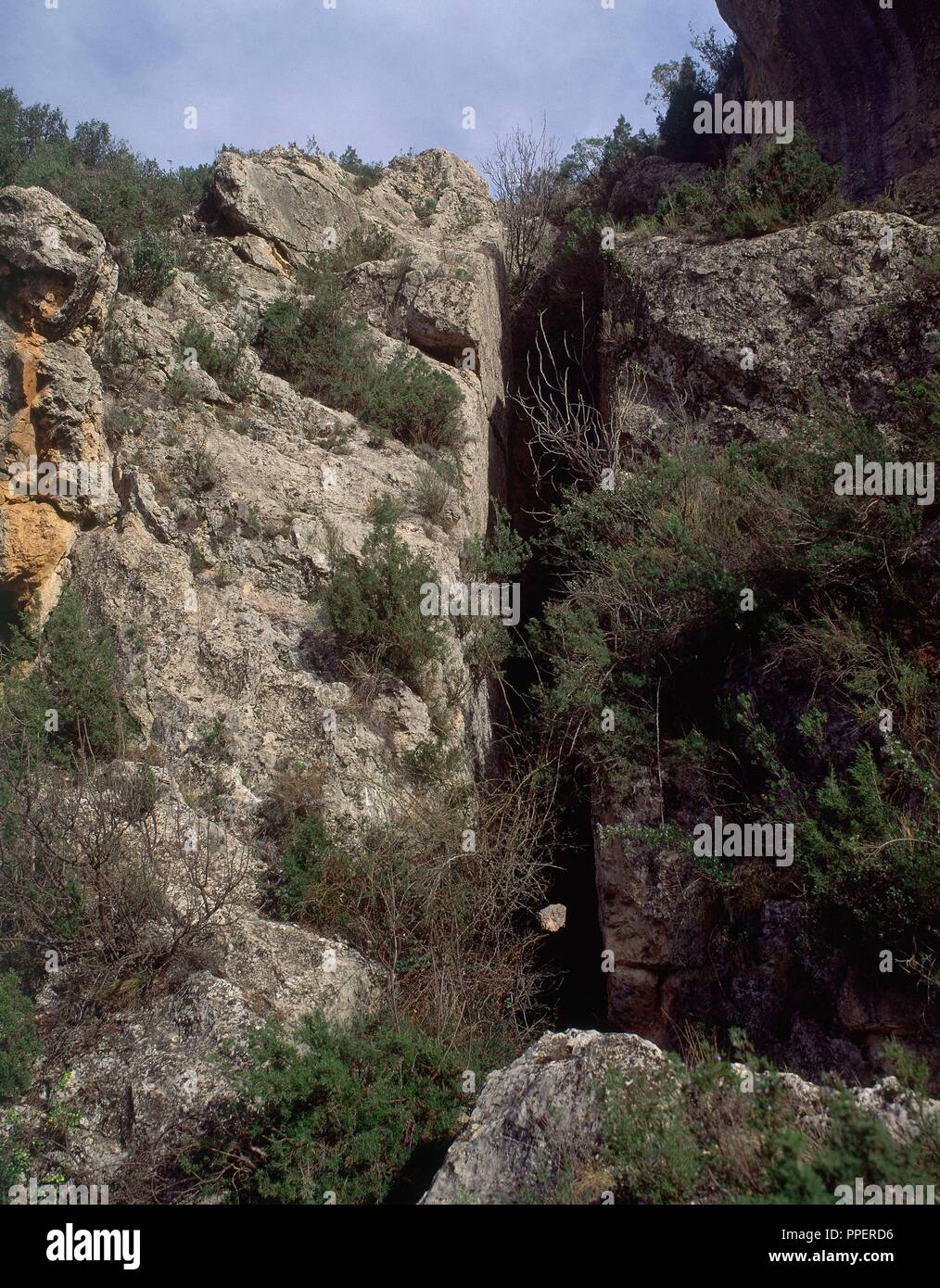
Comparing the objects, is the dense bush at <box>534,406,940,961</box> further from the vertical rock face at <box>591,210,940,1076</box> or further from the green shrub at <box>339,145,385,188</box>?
the green shrub at <box>339,145,385,188</box>

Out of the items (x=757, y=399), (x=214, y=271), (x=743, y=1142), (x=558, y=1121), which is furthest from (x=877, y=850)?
(x=214, y=271)

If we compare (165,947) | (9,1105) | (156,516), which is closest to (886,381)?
(156,516)

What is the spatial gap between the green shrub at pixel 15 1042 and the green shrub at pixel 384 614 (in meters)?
3.68

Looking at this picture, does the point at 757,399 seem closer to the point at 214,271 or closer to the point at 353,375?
the point at 353,375

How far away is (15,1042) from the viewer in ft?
17.0

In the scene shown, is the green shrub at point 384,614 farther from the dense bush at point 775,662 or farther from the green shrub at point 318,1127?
the green shrub at point 318,1127

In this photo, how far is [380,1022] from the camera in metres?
5.88

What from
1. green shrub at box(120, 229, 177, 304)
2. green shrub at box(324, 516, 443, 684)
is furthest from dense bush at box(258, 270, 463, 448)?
green shrub at box(324, 516, 443, 684)

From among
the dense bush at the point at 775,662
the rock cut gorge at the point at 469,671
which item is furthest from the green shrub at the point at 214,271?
the dense bush at the point at 775,662

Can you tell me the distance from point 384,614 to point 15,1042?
4.23 meters

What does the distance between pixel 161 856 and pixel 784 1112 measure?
161 inches

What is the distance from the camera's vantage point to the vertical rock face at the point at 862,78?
36.3 ft

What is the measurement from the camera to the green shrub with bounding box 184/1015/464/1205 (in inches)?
187

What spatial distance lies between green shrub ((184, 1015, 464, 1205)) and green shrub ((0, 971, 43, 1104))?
1110 millimetres
